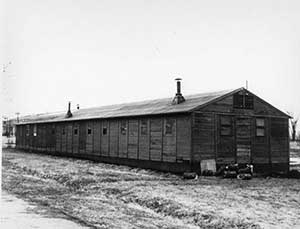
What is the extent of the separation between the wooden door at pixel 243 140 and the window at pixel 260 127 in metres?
0.76

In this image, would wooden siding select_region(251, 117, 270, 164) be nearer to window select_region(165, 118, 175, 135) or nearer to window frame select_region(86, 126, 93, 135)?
window select_region(165, 118, 175, 135)

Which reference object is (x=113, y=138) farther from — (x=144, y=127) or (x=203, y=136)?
(x=203, y=136)

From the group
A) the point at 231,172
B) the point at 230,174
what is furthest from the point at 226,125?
the point at 230,174

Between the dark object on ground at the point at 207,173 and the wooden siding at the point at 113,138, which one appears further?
the wooden siding at the point at 113,138

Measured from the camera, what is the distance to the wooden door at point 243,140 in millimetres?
23672

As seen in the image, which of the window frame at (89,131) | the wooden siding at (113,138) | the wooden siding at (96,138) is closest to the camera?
the wooden siding at (113,138)

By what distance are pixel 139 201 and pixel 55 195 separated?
3418 millimetres

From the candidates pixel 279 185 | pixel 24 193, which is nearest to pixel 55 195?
pixel 24 193

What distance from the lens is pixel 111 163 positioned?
2842cm

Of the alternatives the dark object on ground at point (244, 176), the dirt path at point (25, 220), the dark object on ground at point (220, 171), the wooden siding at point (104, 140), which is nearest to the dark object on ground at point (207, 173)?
the dark object on ground at point (220, 171)

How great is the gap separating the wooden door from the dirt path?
14990mm

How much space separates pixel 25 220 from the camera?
31.4 ft

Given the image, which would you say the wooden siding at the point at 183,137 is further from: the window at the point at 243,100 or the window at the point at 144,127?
the window at the point at 243,100

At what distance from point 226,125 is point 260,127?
9.57 feet
